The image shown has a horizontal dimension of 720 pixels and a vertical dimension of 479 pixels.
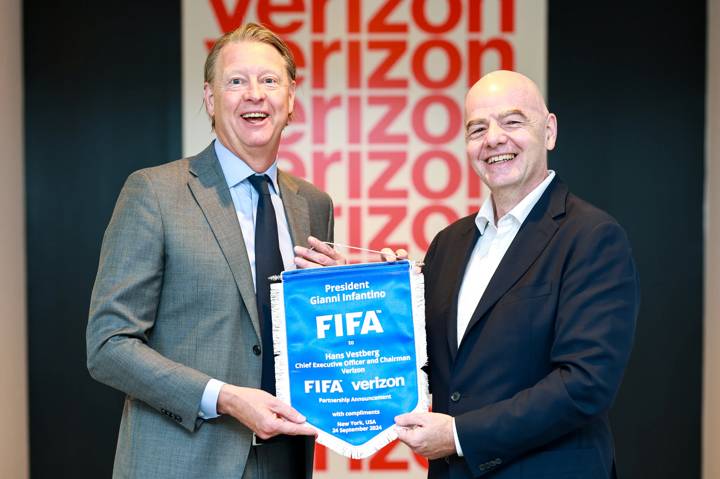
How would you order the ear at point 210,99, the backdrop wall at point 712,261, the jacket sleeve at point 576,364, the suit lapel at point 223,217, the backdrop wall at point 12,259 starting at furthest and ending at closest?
the backdrop wall at point 712,261
the backdrop wall at point 12,259
the ear at point 210,99
the suit lapel at point 223,217
the jacket sleeve at point 576,364

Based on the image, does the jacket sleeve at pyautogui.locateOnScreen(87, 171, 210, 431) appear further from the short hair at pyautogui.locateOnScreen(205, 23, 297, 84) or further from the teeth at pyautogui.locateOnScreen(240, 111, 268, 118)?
the short hair at pyautogui.locateOnScreen(205, 23, 297, 84)

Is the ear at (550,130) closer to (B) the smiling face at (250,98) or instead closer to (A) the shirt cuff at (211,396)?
(B) the smiling face at (250,98)

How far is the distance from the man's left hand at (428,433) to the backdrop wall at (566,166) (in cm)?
246

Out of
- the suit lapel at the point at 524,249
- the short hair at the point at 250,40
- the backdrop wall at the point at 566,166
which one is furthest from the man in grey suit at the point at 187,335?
the backdrop wall at the point at 566,166

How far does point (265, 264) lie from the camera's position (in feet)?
7.35

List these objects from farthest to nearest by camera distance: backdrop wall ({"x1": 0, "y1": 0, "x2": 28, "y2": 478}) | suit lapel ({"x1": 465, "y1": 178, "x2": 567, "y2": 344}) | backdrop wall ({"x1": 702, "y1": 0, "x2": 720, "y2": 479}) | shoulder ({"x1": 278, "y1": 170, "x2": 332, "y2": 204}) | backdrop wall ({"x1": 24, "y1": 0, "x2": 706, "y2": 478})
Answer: backdrop wall ({"x1": 24, "y1": 0, "x2": 706, "y2": 478}) < backdrop wall ({"x1": 702, "y1": 0, "x2": 720, "y2": 479}) < backdrop wall ({"x1": 0, "y1": 0, "x2": 28, "y2": 478}) < shoulder ({"x1": 278, "y1": 170, "x2": 332, "y2": 204}) < suit lapel ({"x1": 465, "y1": 178, "x2": 567, "y2": 344})

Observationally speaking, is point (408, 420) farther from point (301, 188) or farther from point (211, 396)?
point (301, 188)

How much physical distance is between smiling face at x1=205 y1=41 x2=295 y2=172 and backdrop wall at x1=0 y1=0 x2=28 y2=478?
6.34 feet

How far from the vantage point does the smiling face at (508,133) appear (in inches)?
86.3

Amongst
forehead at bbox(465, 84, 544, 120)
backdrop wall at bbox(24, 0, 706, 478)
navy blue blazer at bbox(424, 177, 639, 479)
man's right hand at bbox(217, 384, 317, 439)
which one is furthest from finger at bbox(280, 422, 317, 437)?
backdrop wall at bbox(24, 0, 706, 478)

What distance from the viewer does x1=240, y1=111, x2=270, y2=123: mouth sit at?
2314 millimetres

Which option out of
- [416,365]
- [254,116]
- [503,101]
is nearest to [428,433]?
[416,365]

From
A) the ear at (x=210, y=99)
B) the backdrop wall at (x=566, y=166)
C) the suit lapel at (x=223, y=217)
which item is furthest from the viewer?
the backdrop wall at (x=566, y=166)

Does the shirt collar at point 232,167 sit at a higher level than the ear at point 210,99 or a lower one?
lower
